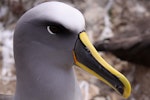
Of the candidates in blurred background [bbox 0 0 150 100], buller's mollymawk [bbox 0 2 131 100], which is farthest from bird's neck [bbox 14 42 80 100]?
blurred background [bbox 0 0 150 100]

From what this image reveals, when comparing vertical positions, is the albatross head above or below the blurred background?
below

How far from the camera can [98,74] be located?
1946mm

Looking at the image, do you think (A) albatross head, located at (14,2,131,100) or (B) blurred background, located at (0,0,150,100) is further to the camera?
(B) blurred background, located at (0,0,150,100)

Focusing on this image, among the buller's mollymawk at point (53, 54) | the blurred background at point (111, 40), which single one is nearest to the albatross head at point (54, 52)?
the buller's mollymawk at point (53, 54)

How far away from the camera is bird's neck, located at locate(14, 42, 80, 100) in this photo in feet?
6.43

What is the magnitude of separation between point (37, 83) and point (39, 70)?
0.06 meters

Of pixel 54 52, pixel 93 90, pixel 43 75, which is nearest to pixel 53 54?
pixel 54 52

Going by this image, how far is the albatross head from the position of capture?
1.86 metres

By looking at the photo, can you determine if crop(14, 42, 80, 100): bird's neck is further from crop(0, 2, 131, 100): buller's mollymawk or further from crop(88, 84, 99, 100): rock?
crop(88, 84, 99, 100): rock

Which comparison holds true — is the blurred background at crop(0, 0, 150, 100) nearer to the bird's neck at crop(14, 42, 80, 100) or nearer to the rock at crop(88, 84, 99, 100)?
the rock at crop(88, 84, 99, 100)

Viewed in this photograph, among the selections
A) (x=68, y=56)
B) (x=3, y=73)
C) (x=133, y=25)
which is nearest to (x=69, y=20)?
(x=68, y=56)

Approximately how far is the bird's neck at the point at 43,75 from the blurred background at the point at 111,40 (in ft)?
5.56

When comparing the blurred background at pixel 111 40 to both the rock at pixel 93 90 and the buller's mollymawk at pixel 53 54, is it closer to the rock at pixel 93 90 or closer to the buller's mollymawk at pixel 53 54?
the rock at pixel 93 90

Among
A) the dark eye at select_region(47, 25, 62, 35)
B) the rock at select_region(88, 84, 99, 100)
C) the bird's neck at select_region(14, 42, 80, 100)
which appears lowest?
the bird's neck at select_region(14, 42, 80, 100)
